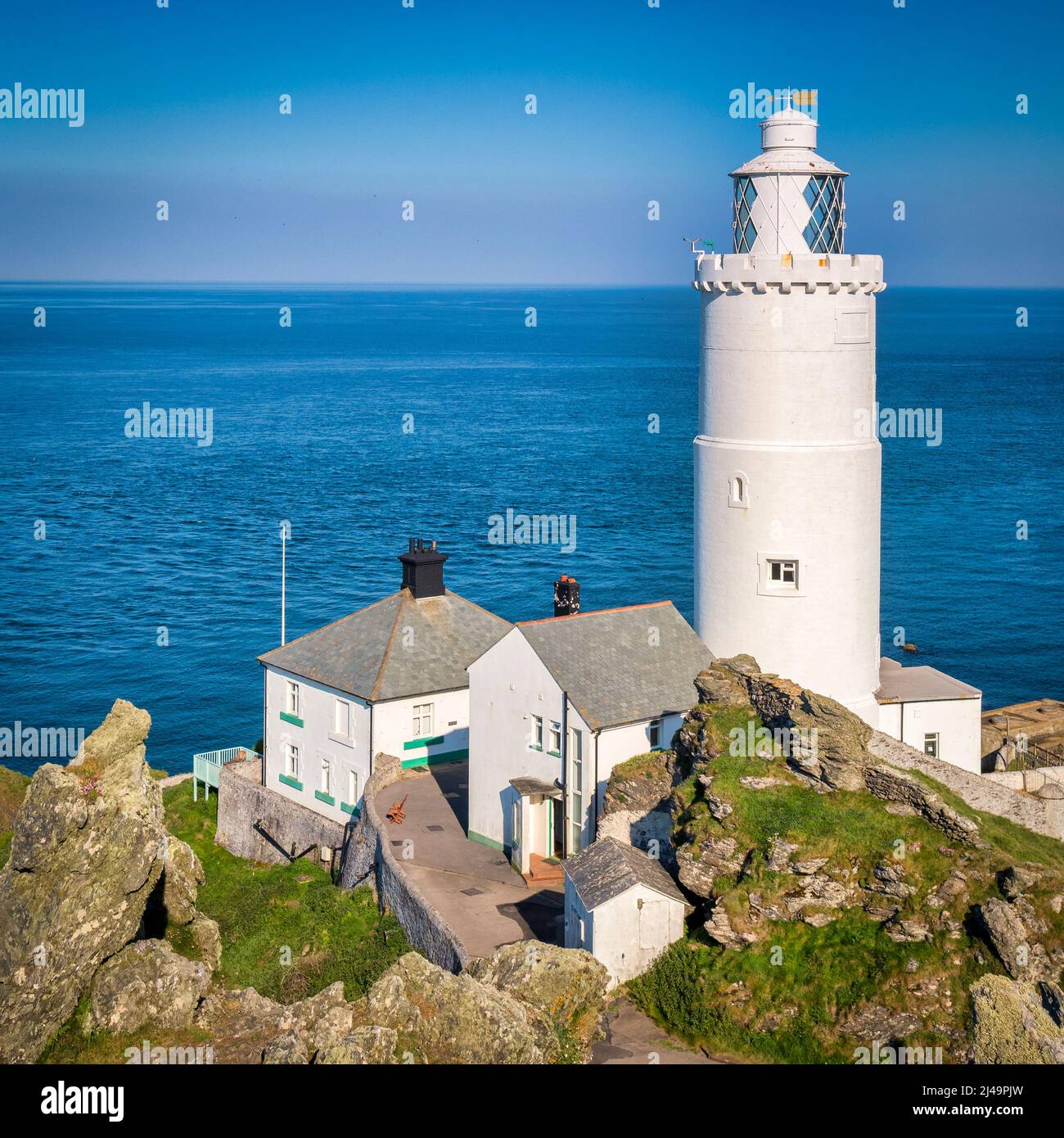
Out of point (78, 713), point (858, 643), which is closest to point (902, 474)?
point (78, 713)

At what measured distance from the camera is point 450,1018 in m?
22.7

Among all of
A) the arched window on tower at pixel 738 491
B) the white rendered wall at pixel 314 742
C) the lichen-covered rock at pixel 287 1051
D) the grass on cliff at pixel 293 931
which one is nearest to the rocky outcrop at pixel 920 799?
the arched window on tower at pixel 738 491

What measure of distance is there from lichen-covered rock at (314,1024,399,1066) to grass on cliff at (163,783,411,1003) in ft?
26.4

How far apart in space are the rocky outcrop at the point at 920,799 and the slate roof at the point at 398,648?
14422 millimetres

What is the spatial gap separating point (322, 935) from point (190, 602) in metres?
42.7

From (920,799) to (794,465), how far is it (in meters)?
8.66

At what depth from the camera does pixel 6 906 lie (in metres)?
25.0

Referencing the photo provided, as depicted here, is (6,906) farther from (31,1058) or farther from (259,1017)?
(259,1017)

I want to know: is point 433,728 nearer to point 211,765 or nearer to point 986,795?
point 211,765

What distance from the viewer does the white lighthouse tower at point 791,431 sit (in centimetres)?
3206

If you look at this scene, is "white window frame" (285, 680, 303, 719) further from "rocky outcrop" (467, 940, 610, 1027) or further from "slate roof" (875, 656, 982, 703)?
"rocky outcrop" (467, 940, 610, 1027)

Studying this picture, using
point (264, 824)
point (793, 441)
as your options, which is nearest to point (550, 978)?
point (793, 441)

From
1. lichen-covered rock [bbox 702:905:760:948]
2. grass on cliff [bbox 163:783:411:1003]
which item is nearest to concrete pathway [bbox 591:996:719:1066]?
lichen-covered rock [bbox 702:905:760:948]
